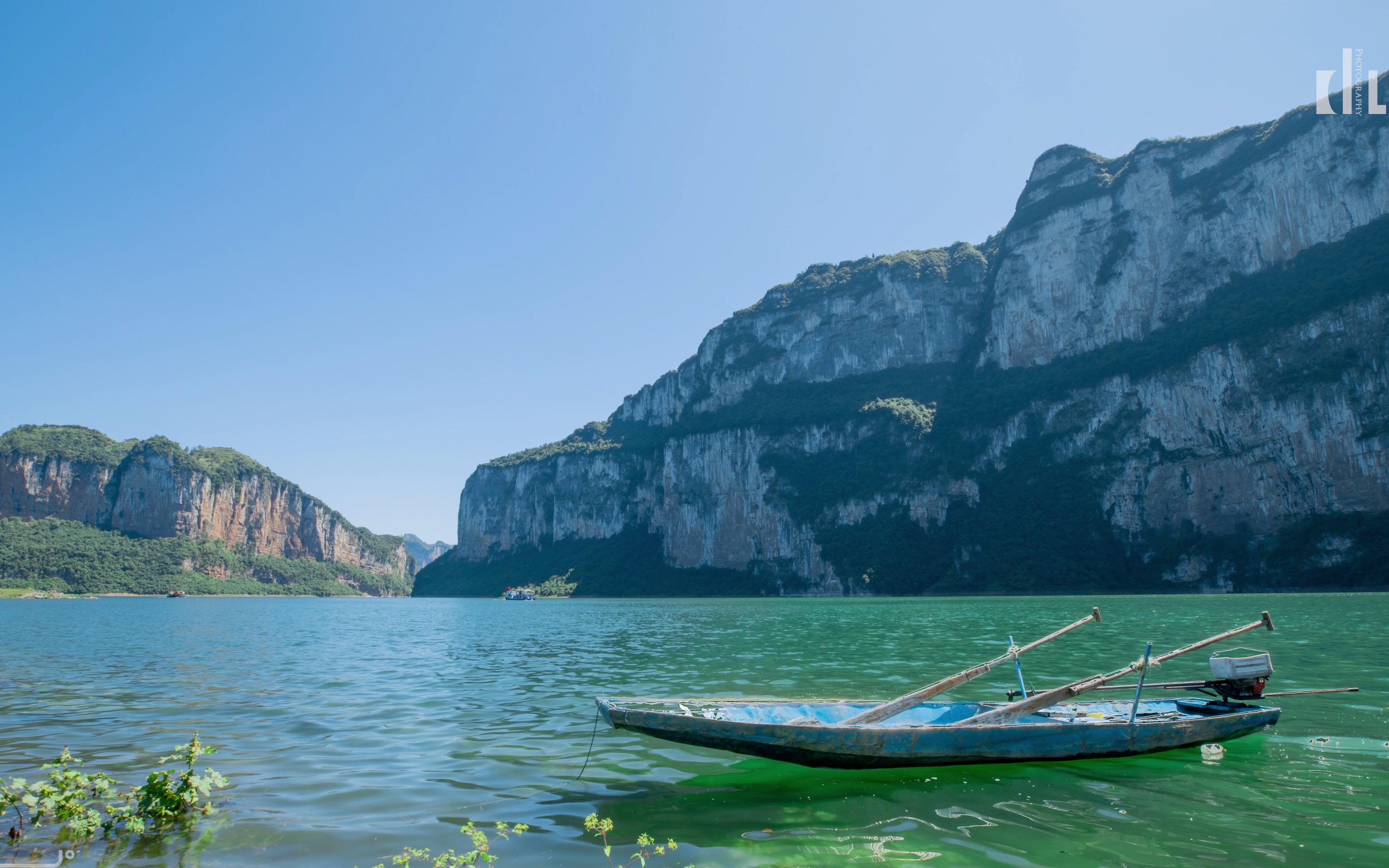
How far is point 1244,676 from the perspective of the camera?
11.8 m

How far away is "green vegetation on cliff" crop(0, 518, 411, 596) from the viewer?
147 meters

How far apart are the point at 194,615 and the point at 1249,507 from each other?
113972 mm

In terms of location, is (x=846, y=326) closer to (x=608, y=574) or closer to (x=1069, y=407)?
(x=1069, y=407)

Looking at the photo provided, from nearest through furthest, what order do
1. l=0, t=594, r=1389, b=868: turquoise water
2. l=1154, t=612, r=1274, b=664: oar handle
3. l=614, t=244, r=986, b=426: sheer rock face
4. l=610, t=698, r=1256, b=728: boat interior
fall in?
l=0, t=594, r=1389, b=868: turquoise water, l=610, t=698, r=1256, b=728: boat interior, l=1154, t=612, r=1274, b=664: oar handle, l=614, t=244, r=986, b=426: sheer rock face

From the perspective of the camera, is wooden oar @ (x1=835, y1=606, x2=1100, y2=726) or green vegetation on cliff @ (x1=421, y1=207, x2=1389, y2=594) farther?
green vegetation on cliff @ (x1=421, y1=207, x2=1389, y2=594)

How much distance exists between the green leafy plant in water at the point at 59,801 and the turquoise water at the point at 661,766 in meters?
0.51

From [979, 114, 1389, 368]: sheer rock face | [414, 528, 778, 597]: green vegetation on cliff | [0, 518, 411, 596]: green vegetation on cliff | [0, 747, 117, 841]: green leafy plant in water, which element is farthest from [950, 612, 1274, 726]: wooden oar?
[0, 518, 411, 596]: green vegetation on cliff

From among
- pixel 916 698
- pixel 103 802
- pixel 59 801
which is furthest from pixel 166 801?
pixel 916 698

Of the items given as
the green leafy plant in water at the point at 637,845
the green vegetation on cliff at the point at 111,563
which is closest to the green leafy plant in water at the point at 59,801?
the green leafy plant in water at the point at 637,845

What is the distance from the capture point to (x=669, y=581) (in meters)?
146

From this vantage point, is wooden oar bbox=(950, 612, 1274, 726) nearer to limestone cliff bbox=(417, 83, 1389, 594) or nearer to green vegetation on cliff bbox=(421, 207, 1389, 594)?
green vegetation on cliff bbox=(421, 207, 1389, 594)

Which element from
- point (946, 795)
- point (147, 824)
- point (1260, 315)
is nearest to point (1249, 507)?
point (1260, 315)

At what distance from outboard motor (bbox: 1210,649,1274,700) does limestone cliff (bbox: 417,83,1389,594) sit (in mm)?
82320

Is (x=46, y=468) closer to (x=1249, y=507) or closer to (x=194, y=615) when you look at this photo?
(x=194, y=615)
